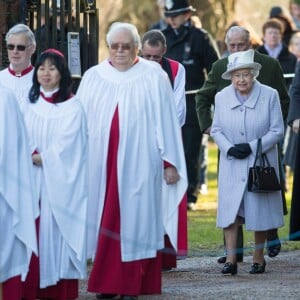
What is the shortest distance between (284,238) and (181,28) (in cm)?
354

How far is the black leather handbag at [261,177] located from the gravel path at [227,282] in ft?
2.47

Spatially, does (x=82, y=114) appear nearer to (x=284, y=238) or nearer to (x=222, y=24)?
(x=284, y=238)

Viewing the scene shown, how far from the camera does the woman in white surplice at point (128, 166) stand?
11148 mm

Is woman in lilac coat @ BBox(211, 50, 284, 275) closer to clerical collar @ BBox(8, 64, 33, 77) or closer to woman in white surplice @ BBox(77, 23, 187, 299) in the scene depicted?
woman in white surplice @ BBox(77, 23, 187, 299)

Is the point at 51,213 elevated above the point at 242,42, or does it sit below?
below

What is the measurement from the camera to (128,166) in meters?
11.3

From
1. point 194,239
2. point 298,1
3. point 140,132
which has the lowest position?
point 194,239

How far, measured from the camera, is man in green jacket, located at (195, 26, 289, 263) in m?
13.5

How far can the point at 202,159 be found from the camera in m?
20.6

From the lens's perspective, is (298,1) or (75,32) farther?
(75,32)

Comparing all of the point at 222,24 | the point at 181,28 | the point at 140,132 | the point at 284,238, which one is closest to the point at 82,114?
the point at 140,132

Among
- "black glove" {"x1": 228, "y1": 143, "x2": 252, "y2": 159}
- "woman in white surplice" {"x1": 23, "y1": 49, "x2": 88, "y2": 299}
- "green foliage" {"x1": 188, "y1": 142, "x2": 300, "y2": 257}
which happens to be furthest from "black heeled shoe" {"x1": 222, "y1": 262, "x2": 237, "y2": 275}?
"woman in white surplice" {"x1": 23, "y1": 49, "x2": 88, "y2": 299}

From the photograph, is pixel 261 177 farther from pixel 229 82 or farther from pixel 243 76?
pixel 229 82

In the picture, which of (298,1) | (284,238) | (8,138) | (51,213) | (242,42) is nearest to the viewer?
(298,1)
